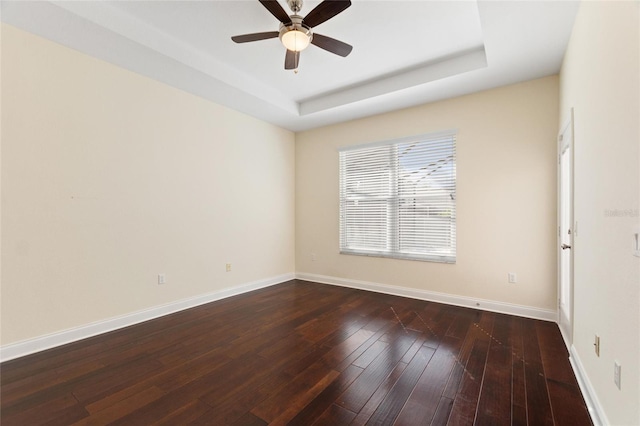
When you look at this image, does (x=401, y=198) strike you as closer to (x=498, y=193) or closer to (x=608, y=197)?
(x=498, y=193)

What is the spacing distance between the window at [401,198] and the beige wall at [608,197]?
165 cm

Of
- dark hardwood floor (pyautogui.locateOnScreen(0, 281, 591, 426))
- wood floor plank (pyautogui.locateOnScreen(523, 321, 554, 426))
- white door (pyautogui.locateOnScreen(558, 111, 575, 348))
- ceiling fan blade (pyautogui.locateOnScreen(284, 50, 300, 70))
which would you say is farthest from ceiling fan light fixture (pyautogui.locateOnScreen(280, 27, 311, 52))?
wood floor plank (pyautogui.locateOnScreen(523, 321, 554, 426))

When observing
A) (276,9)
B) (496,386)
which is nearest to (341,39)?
(276,9)

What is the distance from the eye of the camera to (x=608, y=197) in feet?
5.02

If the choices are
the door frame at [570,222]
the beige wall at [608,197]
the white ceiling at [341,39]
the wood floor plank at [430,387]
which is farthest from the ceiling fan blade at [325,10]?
the wood floor plank at [430,387]

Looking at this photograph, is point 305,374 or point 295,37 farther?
point 295,37

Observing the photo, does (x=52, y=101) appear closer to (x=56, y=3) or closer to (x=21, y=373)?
(x=56, y=3)

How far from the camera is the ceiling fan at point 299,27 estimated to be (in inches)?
81.6

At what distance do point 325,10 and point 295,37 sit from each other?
35 centimetres

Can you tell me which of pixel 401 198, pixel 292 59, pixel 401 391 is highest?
pixel 292 59

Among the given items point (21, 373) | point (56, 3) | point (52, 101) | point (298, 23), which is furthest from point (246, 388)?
point (56, 3)

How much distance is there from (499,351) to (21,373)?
12.6 feet

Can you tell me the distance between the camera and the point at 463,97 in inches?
146

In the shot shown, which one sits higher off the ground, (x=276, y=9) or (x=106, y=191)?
(x=276, y=9)
